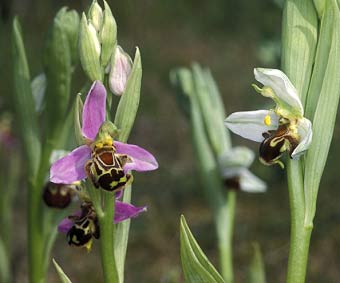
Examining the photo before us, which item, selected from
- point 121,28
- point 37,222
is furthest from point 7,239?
point 121,28

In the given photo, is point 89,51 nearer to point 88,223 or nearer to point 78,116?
point 78,116

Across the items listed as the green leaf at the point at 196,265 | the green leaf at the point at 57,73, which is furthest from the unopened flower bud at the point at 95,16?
the green leaf at the point at 57,73

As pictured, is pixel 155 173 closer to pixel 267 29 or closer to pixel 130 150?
pixel 267 29

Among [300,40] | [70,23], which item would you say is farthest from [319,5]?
[70,23]

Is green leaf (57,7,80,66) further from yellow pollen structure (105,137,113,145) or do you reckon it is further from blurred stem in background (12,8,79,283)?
yellow pollen structure (105,137,113,145)

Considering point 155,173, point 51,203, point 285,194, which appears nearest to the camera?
point 51,203
